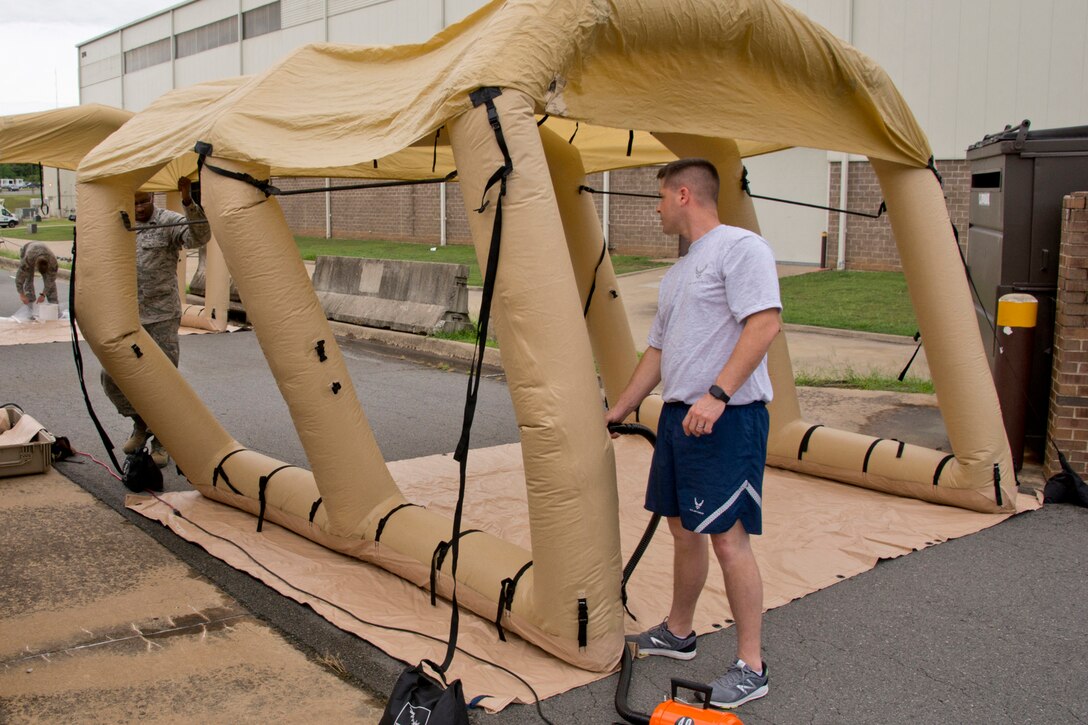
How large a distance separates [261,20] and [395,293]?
23.9 meters

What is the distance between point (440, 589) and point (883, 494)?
3.08 m

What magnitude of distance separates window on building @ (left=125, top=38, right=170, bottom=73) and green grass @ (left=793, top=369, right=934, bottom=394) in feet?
122

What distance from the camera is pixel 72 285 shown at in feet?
20.4

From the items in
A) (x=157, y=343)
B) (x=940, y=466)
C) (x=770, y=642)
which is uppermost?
(x=157, y=343)

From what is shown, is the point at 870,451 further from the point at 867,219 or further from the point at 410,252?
the point at 410,252

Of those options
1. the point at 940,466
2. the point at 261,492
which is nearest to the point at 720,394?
the point at 940,466

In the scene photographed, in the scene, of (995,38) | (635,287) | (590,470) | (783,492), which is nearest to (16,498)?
(590,470)

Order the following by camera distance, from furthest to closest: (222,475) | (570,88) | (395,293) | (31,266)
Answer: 1. (31,266)
2. (395,293)
3. (222,475)
4. (570,88)

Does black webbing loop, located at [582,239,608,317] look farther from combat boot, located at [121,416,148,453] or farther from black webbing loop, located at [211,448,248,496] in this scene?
combat boot, located at [121,416,148,453]

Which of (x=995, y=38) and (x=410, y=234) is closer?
(x=995, y=38)

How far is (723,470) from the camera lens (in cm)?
387

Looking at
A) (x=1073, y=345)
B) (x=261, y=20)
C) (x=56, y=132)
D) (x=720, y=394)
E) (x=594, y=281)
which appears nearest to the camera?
(x=720, y=394)

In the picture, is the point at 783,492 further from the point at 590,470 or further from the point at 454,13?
the point at 454,13

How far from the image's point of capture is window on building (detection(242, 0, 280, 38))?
33750 mm
